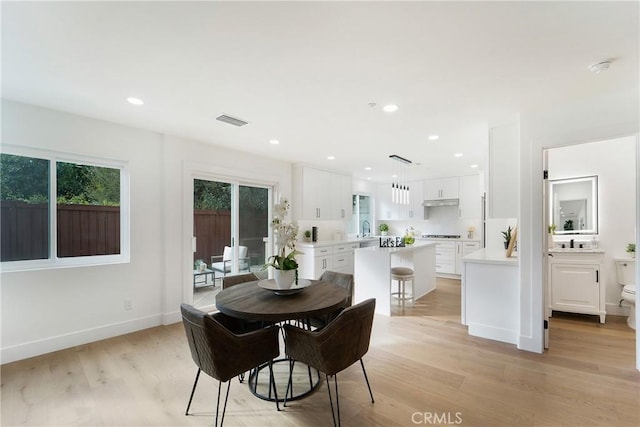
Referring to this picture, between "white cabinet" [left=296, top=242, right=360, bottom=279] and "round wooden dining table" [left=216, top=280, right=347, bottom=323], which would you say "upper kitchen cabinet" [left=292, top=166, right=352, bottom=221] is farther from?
"round wooden dining table" [left=216, top=280, right=347, bottom=323]

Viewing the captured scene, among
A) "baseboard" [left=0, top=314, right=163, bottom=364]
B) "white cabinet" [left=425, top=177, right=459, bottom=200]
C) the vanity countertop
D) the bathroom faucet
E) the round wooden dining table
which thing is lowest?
"baseboard" [left=0, top=314, right=163, bottom=364]

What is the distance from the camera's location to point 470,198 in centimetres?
659

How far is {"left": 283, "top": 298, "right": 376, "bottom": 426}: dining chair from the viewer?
1.79 m

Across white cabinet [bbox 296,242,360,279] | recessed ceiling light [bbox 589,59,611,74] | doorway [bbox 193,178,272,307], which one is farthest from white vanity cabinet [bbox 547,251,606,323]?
doorway [bbox 193,178,272,307]

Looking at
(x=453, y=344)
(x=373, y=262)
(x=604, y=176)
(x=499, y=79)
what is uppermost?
(x=499, y=79)

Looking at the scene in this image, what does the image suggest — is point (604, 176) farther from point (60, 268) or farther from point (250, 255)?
point (60, 268)

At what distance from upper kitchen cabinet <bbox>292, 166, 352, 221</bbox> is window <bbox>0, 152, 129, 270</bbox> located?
281 cm

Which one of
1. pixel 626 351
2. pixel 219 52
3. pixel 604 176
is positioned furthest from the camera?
pixel 604 176

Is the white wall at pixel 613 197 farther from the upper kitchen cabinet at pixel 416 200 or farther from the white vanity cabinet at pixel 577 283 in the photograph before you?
the upper kitchen cabinet at pixel 416 200

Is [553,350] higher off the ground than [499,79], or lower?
lower

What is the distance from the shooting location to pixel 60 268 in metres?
2.95

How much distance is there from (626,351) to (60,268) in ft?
18.9

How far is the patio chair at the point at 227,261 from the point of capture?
4379 mm

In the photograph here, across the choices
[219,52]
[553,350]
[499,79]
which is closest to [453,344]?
[553,350]
